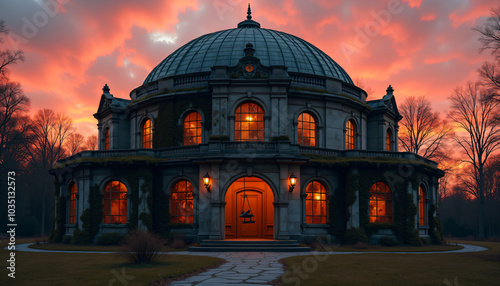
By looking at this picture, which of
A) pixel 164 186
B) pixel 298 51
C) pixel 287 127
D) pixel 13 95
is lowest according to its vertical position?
pixel 164 186

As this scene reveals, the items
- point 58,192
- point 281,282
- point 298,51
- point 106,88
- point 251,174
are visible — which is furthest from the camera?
point 106,88

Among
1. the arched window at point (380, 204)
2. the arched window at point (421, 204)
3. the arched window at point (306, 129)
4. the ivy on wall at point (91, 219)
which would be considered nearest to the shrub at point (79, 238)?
the ivy on wall at point (91, 219)

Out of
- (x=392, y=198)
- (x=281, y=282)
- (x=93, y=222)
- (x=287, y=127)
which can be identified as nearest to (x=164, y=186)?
(x=93, y=222)

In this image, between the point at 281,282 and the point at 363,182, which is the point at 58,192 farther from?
the point at 281,282

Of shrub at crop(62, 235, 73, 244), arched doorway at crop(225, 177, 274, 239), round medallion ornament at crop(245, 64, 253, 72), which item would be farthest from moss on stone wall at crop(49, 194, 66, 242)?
round medallion ornament at crop(245, 64, 253, 72)

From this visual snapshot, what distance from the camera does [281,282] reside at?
13.9m

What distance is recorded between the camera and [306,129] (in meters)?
36.6

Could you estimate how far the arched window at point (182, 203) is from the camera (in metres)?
32.5

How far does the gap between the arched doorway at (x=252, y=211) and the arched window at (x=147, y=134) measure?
8642 mm

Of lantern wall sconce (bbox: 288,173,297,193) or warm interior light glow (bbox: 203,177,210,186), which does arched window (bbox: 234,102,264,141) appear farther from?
lantern wall sconce (bbox: 288,173,297,193)

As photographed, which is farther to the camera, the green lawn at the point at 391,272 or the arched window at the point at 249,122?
the arched window at the point at 249,122

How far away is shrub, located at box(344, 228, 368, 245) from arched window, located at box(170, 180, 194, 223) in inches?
416

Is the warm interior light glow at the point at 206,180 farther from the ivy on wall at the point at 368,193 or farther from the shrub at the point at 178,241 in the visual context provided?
the ivy on wall at the point at 368,193

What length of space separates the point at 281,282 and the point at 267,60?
27.6 metres
